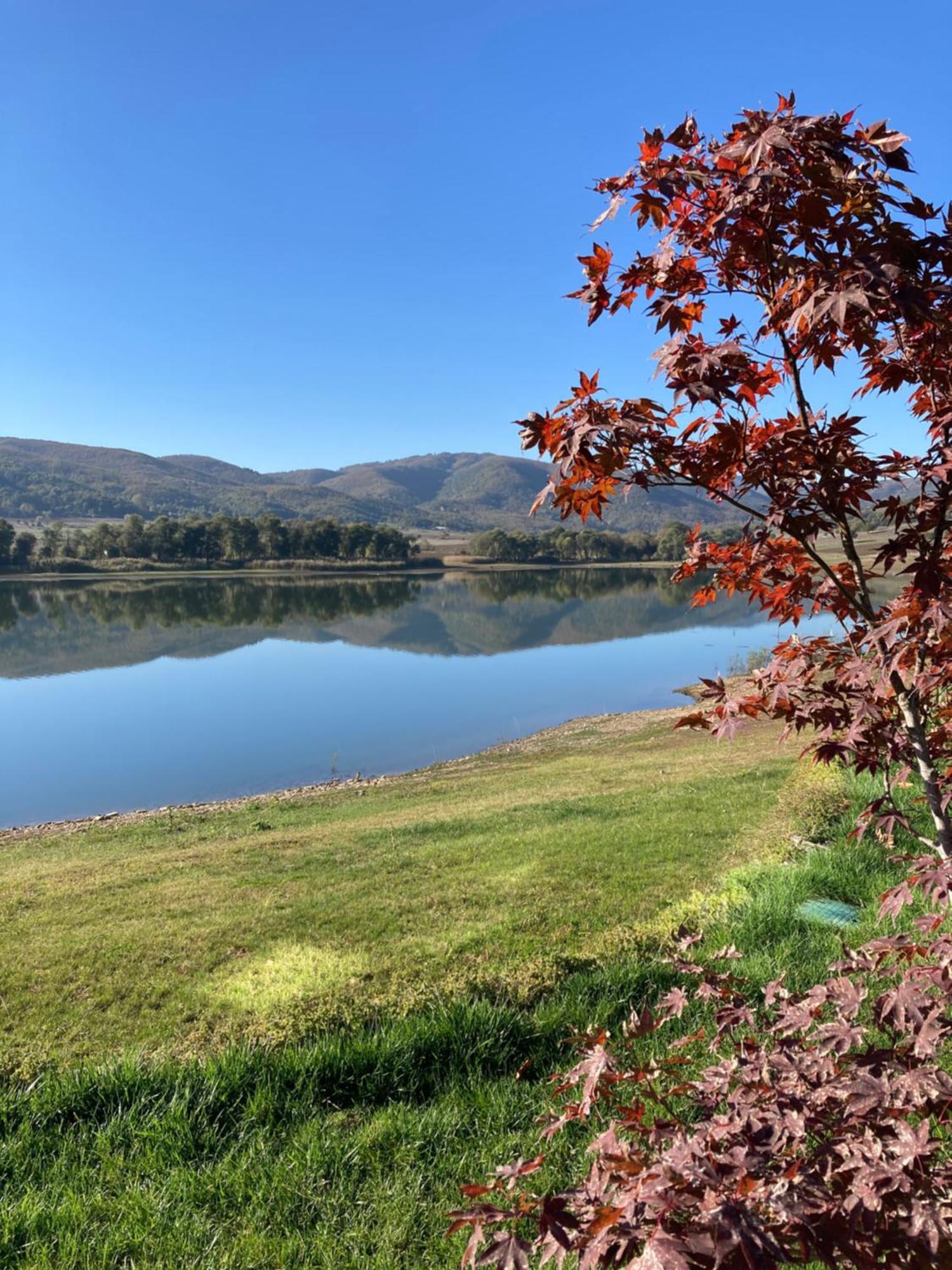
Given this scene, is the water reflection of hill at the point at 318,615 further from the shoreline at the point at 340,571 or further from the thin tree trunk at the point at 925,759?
the thin tree trunk at the point at 925,759

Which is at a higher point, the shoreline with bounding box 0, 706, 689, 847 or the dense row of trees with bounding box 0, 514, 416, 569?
the dense row of trees with bounding box 0, 514, 416, 569

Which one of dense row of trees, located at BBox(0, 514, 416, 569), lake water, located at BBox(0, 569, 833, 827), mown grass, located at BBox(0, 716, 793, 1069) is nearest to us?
mown grass, located at BBox(0, 716, 793, 1069)

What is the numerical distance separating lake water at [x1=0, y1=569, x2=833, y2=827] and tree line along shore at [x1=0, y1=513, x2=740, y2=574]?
81.1 feet

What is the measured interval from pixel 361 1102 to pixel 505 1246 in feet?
7.41

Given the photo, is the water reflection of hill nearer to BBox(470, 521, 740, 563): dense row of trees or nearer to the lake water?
the lake water

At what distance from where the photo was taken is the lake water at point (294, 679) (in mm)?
22344

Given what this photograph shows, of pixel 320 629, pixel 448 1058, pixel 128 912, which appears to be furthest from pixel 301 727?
pixel 320 629

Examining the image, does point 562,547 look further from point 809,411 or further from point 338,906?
point 809,411

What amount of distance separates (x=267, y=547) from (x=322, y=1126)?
115368mm

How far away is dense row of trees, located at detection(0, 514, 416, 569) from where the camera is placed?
10681 centimetres

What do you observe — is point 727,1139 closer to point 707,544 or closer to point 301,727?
point 707,544

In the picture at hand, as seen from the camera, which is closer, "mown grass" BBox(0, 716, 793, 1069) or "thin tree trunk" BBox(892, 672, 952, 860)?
"thin tree trunk" BBox(892, 672, 952, 860)

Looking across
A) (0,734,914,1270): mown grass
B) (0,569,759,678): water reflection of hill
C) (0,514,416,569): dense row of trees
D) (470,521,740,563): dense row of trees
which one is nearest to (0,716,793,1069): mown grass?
(0,734,914,1270): mown grass

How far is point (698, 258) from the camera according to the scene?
2.51 meters
